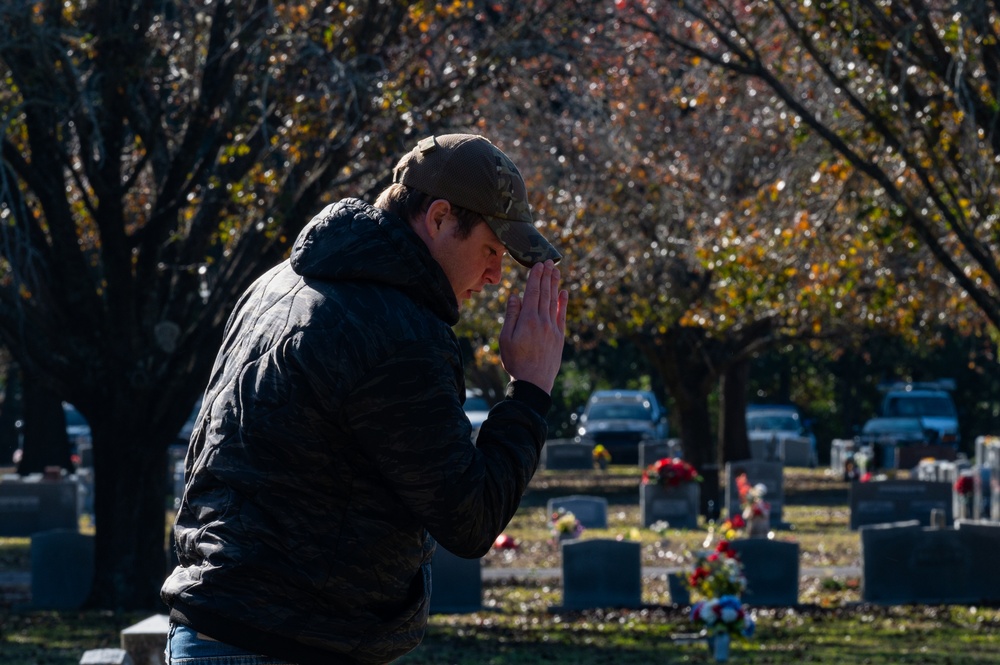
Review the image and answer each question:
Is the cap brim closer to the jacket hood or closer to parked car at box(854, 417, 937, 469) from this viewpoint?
the jacket hood

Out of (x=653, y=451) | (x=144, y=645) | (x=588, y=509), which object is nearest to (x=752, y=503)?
(x=588, y=509)

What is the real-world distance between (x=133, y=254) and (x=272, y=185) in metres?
1.87

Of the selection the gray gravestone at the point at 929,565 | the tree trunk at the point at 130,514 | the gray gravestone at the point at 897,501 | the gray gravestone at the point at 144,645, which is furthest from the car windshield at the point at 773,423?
the gray gravestone at the point at 144,645

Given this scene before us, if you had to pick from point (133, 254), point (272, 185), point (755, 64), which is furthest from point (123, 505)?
point (755, 64)

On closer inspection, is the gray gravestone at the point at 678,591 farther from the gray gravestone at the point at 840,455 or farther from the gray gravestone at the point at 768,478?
the gray gravestone at the point at 840,455

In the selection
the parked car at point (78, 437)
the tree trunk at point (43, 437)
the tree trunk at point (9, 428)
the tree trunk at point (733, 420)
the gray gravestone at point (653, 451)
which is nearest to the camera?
the tree trunk at point (733, 420)

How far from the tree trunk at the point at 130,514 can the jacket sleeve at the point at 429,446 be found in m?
10.9

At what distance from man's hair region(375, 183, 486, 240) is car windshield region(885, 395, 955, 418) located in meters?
41.5

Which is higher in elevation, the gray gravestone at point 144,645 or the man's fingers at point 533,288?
the man's fingers at point 533,288

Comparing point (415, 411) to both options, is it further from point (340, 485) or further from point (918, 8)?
point (918, 8)

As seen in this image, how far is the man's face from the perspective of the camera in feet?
9.04

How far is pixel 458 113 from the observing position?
13289 mm

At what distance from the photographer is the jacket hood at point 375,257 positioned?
2.66 metres

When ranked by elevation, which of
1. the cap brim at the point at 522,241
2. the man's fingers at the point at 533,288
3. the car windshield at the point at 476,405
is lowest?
the man's fingers at the point at 533,288
